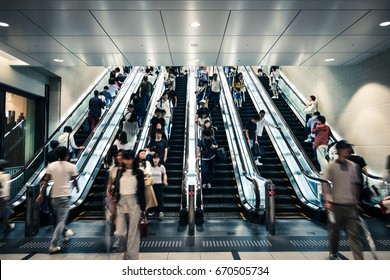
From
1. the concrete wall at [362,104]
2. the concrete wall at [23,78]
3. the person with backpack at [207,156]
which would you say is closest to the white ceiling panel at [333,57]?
the concrete wall at [362,104]

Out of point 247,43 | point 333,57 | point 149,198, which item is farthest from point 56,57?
point 333,57

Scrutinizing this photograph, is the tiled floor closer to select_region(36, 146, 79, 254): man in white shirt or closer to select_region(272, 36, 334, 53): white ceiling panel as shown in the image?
select_region(36, 146, 79, 254): man in white shirt

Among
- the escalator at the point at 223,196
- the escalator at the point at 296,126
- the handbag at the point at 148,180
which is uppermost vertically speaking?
the escalator at the point at 296,126

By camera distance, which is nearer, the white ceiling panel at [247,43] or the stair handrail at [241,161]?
the stair handrail at [241,161]

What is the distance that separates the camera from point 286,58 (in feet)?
27.4

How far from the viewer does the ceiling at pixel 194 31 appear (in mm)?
5328

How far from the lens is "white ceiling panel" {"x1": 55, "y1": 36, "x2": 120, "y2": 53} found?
6.82 metres

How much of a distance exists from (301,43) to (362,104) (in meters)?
2.78

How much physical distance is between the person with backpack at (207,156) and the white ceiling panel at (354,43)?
355cm

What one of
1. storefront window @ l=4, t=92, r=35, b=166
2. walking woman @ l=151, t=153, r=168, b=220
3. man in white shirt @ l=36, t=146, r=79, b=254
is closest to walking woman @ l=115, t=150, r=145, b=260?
man in white shirt @ l=36, t=146, r=79, b=254

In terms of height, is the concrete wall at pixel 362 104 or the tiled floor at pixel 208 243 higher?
the concrete wall at pixel 362 104

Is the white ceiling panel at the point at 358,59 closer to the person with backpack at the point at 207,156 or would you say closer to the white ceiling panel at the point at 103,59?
the person with backpack at the point at 207,156

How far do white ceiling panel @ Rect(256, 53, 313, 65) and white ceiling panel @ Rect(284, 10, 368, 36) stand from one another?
145 cm

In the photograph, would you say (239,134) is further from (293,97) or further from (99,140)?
(99,140)
